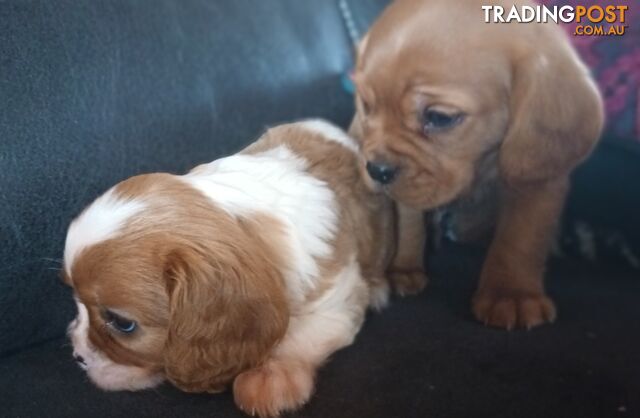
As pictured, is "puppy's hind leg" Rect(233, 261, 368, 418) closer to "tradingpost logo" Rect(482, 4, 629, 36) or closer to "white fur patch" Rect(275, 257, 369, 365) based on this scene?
"white fur patch" Rect(275, 257, 369, 365)

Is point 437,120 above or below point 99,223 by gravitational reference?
below

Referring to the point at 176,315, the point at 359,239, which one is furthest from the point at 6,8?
the point at 359,239

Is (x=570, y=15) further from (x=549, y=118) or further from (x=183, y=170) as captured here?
(x=183, y=170)

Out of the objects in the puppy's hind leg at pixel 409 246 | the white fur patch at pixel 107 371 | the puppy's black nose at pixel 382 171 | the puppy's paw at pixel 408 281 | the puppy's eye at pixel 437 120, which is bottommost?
the puppy's paw at pixel 408 281

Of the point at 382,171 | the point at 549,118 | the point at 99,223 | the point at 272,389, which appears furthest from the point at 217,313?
the point at 549,118

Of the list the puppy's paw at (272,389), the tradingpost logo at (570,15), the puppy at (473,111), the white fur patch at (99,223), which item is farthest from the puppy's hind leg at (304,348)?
the tradingpost logo at (570,15)

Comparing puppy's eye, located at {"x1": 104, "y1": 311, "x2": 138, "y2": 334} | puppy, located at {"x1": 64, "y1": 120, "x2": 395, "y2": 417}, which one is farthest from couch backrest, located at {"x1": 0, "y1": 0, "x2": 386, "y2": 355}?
puppy's eye, located at {"x1": 104, "y1": 311, "x2": 138, "y2": 334}

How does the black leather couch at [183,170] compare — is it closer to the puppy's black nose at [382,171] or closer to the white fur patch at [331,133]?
the white fur patch at [331,133]
